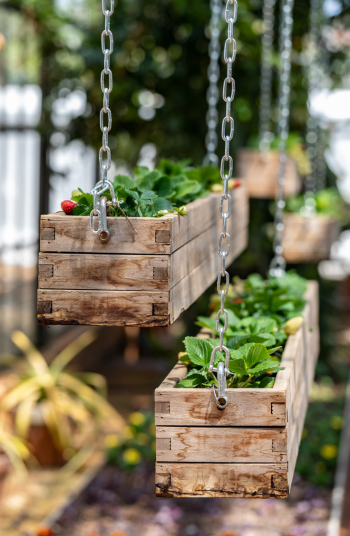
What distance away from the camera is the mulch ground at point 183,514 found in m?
2.61

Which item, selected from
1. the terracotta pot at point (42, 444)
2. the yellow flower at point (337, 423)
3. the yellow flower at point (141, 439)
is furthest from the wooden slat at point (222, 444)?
the yellow flower at point (337, 423)

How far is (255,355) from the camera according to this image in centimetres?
103

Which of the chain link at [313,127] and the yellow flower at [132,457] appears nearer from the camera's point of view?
the chain link at [313,127]

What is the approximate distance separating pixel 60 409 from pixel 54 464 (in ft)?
1.06

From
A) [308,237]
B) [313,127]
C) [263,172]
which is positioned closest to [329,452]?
[308,237]

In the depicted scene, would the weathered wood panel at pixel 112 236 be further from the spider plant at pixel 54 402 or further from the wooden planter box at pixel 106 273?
the spider plant at pixel 54 402

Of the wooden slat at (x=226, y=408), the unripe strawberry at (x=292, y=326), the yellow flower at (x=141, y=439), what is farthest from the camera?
the yellow flower at (x=141, y=439)

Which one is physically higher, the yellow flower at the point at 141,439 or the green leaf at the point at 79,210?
the green leaf at the point at 79,210

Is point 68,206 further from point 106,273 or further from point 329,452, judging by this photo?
point 329,452

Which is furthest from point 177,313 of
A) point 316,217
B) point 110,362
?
point 110,362

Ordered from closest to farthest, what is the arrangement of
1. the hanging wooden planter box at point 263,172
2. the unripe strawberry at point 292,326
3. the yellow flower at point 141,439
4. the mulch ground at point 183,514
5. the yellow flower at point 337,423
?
the unripe strawberry at point 292,326
the mulch ground at point 183,514
the hanging wooden planter box at point 263,172
the yellow flower at point 141,439
the yellow flower at point 337,423

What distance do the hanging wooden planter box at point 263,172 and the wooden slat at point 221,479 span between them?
211cm

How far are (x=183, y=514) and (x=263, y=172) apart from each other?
1640mm

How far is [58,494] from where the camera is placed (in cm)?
318
